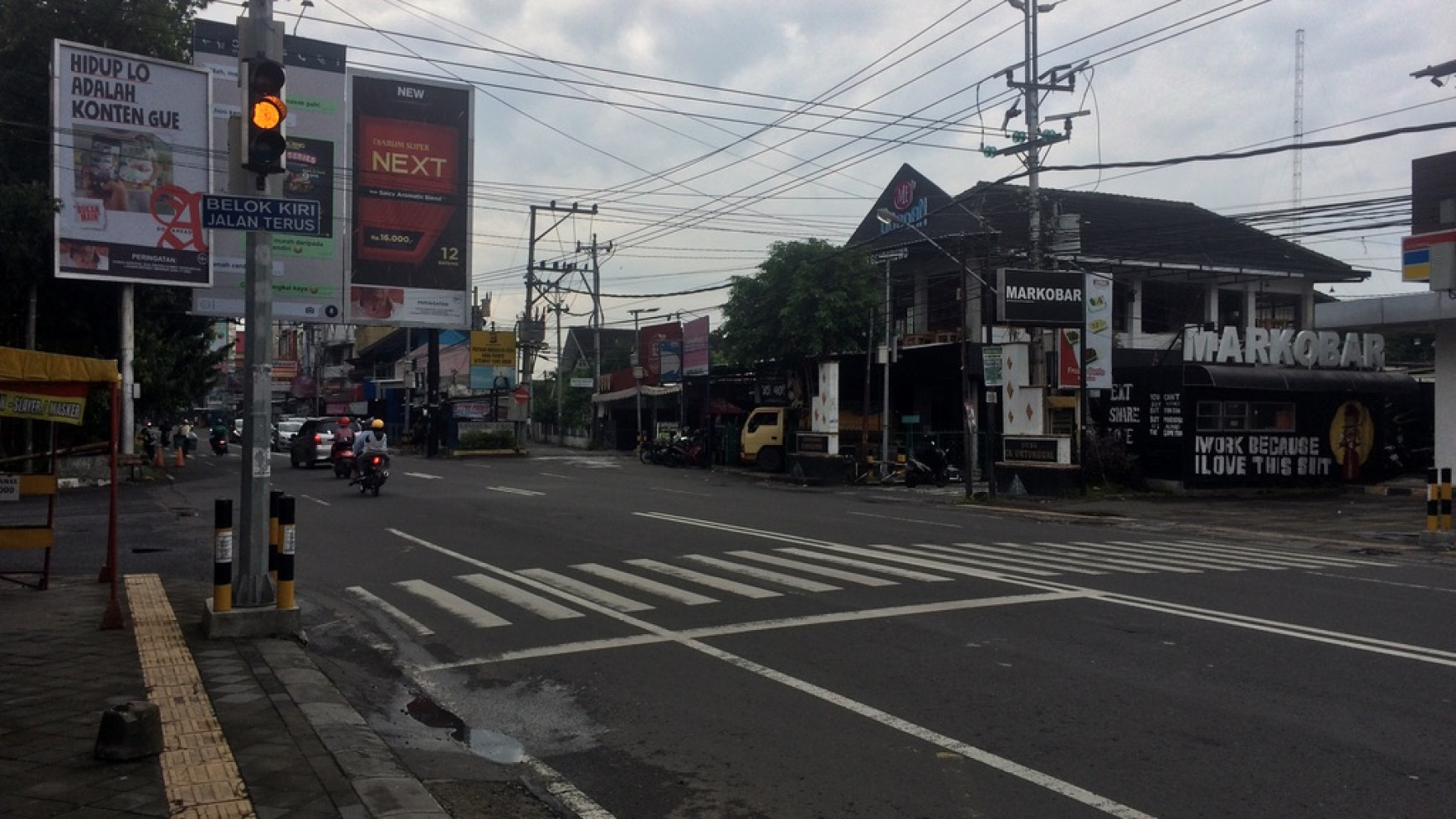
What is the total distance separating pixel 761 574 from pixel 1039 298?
17.1 meters

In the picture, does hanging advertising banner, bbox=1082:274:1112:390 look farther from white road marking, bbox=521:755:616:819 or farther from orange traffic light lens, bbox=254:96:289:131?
white road marking, bbox=521:755:616:819

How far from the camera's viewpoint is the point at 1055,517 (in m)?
22.9

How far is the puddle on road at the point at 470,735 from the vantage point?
6.26 m

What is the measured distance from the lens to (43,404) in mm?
9703

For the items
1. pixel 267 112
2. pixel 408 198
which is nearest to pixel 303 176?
pixel 408 198

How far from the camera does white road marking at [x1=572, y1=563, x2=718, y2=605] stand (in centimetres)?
1073

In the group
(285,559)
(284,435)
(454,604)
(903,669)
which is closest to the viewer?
(903,669)

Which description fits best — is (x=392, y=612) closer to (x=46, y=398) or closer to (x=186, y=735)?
(x=46, y=398)

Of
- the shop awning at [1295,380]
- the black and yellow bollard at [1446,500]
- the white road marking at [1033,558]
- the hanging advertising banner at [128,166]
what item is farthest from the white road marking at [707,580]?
the shop awning at [1295,380]

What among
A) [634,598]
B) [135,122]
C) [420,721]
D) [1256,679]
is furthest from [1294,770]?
[135,122]

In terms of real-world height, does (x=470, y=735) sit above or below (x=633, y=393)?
below

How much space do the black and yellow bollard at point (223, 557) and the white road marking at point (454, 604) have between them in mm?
2059

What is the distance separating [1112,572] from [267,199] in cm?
943

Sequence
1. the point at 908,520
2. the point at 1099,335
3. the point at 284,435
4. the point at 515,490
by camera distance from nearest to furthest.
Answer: the point at 908,520
the point at 515,490
the point at 1099,335
the point at 284,435
